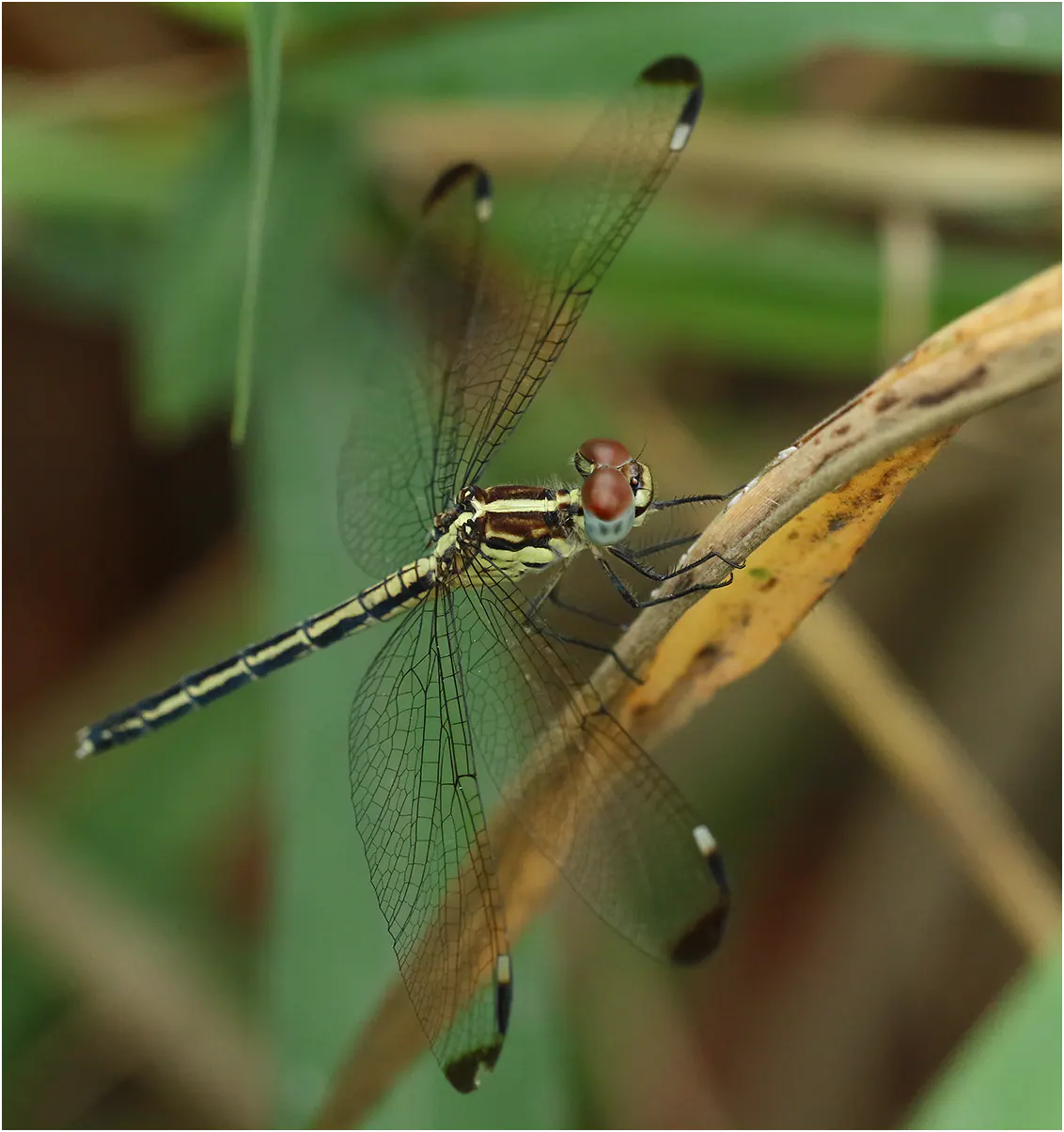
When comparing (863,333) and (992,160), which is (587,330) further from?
(992,160)

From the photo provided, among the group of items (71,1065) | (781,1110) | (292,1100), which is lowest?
(781,1110)

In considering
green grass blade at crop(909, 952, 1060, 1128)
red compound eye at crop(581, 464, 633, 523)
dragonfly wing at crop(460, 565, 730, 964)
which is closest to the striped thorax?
red compound eye at crop(581, 464, 633, 523)

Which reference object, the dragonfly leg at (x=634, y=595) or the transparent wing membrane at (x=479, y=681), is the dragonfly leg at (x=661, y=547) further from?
the transparent wing membrane at (x=479, y=681)

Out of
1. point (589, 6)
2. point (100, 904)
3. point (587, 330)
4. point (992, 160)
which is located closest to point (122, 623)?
point (100, 904)

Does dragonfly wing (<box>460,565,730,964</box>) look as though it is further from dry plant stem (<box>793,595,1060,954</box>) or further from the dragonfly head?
dry plant stem (<box>793,595,1060,954</box>)

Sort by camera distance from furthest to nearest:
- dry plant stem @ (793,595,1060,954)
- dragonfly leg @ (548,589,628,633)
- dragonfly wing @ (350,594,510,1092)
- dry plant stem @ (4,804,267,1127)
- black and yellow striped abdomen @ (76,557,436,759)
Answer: dry plant stem @ (4,804,267,1127) → dry plant stem @ (793,595,1060,954) → black and yellow striped abdomen @ (76,557,436,759) → dragonfly leg @ (548,589,628,633) → dragonfly wing @ (350,594,510,1092)

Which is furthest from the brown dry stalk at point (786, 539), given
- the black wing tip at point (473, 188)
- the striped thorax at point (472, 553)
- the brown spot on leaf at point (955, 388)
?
the black wing tip at point (473, 188)
